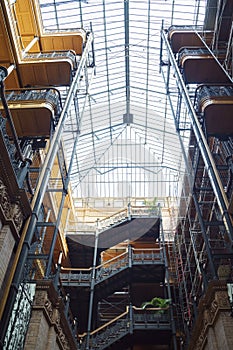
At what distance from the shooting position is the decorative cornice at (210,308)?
872 centimetres

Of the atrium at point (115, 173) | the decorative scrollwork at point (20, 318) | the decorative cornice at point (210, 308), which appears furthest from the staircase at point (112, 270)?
the decorative scrollwork at point (20, 318)

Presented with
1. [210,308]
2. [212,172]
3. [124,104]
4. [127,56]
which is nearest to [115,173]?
[124,104]

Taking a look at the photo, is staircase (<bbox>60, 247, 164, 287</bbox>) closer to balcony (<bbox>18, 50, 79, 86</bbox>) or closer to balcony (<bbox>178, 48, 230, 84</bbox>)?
balcony (<bbox>178, 48, 230, 84</bbox>)

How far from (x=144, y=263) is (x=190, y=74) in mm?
9280

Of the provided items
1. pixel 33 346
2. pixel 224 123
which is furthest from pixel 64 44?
pixel 33 346

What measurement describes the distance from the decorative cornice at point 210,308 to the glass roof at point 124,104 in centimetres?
924

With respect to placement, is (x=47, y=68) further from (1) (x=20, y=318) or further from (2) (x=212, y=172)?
(1) (x=20, y=318)

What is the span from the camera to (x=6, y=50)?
14.0m

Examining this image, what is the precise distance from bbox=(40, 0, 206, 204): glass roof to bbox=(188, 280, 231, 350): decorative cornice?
9.24 meters

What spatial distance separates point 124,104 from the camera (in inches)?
1045

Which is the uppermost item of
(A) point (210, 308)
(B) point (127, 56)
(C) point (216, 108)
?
(B) point (127, 56)

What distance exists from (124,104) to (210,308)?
63.2ft

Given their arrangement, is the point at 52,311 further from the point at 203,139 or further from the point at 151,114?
the point at 151,114

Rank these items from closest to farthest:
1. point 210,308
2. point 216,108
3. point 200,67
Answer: point 210,308, point 216,108, point 200,67
